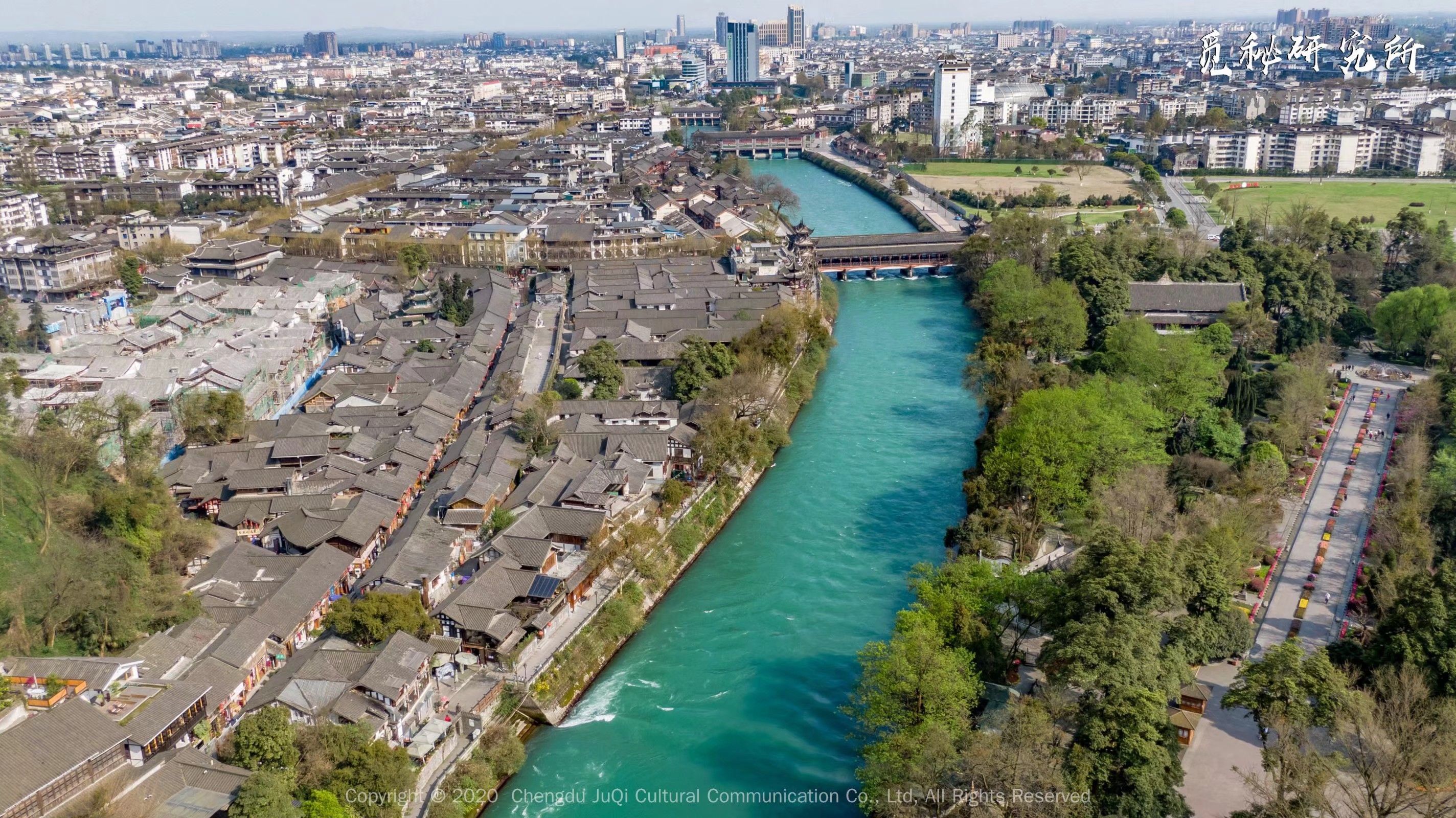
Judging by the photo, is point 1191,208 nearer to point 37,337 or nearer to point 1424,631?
point 1424,631

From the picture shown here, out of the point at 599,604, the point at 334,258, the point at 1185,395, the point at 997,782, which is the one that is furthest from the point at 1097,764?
the point at 334,258

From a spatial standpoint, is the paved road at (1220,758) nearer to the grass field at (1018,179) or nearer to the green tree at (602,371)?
the green tree at (602,371)

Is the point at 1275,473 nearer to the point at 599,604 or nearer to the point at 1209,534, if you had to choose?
the point at 1209,534

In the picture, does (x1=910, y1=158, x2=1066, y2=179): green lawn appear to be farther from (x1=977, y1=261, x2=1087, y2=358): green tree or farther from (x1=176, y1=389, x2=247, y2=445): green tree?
(x1=176, y1=389, x2=247, y2=445): green tree

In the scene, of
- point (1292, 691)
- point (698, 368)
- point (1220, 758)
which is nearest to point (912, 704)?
point (1220, 758)

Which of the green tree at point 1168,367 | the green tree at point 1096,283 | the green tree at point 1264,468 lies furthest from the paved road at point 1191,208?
the green tree at point 1264,468

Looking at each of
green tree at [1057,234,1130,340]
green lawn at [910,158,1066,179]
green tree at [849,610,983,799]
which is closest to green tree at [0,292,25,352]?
green tree at [849,610,983,799]
